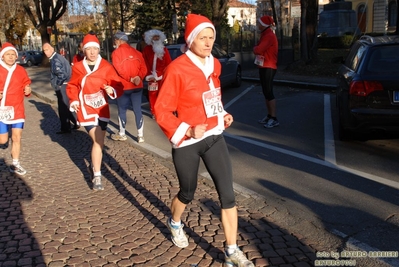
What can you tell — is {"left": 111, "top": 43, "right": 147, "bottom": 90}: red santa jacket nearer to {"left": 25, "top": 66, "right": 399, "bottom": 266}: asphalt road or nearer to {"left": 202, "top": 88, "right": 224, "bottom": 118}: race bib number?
{"left": 25, "top": 66, "right": 399, "bottom": 266}: asphalt road

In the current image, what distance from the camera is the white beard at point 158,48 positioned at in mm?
8359

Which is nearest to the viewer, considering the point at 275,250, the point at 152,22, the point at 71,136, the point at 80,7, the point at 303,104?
the point at 275,250

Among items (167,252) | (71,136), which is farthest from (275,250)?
(71,136)

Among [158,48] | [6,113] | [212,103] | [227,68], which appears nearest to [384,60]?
[158,48]

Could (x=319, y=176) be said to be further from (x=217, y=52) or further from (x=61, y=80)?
(x=217, y=52)

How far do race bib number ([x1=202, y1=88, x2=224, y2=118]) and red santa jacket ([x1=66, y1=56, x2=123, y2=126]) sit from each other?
2424 mm

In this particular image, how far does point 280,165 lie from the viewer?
649 centimetres

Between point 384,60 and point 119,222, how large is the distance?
4739 mm

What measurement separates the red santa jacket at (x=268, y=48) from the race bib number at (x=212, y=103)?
5.13 meters

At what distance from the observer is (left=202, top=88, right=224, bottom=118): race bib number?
11.6 ft

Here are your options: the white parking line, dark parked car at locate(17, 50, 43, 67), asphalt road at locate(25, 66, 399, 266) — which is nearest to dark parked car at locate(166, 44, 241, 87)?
asphalt road at locate(25, 66, 399, 266)

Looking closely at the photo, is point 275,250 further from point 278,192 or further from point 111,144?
point 111,144

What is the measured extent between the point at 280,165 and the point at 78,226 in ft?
9.94

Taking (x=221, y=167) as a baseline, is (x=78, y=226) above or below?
below
